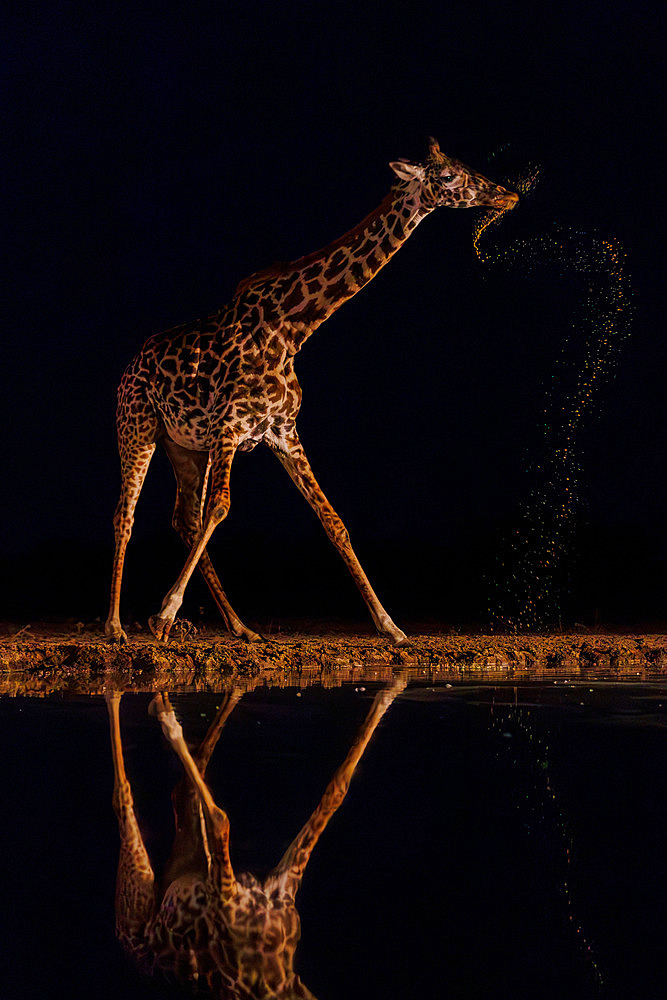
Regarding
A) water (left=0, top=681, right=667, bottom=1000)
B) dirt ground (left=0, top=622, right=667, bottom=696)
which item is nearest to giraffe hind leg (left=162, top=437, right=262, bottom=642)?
dirt ground (left=0, top=622, right=667, bottom=696)

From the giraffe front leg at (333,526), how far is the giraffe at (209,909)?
4.44 m

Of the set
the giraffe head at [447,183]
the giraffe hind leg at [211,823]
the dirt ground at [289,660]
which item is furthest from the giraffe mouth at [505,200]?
the giraffe hind leg at [211,823]

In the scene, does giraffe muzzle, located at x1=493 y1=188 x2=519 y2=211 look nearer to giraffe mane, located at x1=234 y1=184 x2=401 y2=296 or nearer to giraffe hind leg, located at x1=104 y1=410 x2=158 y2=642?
giraffe mane, located at x1=234 y1=184 x2=401 y2=296

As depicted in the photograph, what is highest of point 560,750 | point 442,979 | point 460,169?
point 460,169

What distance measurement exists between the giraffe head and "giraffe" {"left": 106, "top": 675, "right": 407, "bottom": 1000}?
503 cm

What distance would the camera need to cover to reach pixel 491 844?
7.63ft

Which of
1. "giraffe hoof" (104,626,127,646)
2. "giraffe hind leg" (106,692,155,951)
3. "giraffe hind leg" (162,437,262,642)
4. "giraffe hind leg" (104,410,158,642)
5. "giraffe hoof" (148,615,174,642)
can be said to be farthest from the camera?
"giraffe hind leg" (162,437,262,642)

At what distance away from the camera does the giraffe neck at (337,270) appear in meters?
7.02

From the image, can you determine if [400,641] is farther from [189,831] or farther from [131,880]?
[131,880]

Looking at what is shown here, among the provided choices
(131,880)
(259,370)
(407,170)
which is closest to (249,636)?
(259,370)

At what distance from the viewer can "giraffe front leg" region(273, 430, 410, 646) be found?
7.23 meters

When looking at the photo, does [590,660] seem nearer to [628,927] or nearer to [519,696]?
[519,696]

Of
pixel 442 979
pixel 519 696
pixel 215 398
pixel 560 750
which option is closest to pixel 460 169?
pixel 215 398

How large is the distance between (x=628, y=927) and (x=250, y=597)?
32.8ft
